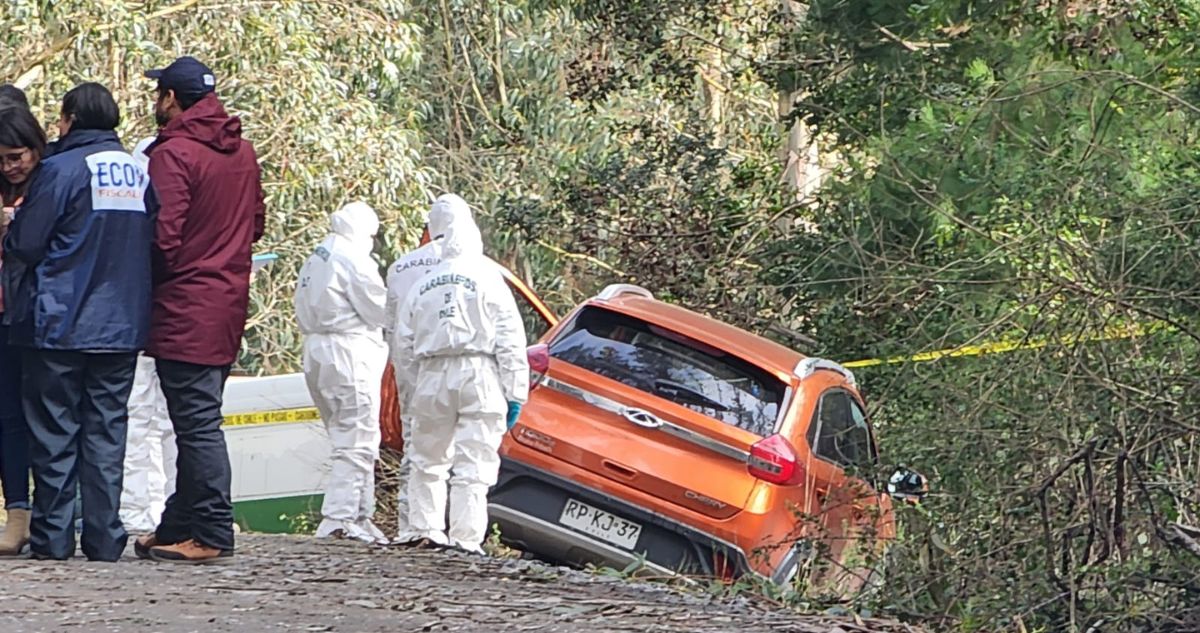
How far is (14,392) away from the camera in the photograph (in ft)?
27.3

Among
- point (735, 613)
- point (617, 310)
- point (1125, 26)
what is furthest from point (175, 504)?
point (1125, 26)

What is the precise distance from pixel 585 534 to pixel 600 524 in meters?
0.09

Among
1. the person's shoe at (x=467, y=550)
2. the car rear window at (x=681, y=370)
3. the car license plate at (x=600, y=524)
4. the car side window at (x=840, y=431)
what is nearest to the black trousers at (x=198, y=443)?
the person's shoe at (x=467, y=550)

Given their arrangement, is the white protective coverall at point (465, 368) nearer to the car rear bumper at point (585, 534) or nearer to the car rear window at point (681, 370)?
the car rear bumper at point (585, 534)

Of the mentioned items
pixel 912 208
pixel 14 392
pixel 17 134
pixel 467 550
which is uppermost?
pixel 17 134

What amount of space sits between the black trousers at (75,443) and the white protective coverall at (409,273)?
1980mm

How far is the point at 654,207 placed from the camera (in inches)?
634

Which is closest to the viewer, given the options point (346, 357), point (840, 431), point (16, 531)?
point (16, 531)

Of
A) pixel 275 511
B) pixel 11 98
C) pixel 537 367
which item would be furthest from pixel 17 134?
pixel 275 511

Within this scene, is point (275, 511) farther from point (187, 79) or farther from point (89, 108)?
point (89, 108)

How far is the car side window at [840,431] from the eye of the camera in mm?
9945

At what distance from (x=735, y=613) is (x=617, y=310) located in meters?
3.31

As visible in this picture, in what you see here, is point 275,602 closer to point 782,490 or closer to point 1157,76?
point 782,490

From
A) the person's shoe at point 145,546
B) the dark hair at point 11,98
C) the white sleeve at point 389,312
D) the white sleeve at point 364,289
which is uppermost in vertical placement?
the dark hair at point 11,98
